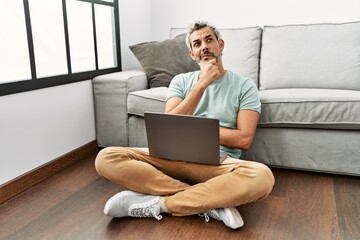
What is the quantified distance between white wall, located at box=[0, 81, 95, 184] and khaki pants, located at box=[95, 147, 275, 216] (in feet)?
1.75

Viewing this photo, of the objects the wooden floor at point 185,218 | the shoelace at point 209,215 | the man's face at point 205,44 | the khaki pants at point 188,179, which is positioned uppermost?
the man's face at point 205,44

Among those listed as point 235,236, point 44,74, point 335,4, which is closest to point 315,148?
point 235,236

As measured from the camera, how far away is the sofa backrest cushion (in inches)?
95.7

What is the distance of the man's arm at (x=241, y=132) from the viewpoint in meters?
1.59

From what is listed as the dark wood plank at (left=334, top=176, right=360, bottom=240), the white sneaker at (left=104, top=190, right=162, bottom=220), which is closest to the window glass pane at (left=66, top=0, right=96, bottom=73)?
the white sneaker at (left=104, top=190, right=162, bottom=220)

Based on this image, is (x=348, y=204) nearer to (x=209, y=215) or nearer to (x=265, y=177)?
(x=265, y=177)

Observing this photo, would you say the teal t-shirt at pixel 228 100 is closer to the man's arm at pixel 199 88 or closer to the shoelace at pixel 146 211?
the man's arm at pixel 199 88

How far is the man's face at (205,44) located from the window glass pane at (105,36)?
116cm

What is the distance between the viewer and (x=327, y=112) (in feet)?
5.94

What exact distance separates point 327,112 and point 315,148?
0.74 feet

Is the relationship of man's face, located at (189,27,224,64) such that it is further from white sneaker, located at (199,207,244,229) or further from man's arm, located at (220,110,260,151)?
white sneaker, located at (199,207,244,229)

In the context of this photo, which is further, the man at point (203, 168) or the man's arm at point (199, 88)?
→ the man's arm at point (199, 88)

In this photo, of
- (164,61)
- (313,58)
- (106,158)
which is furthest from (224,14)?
(106,158)

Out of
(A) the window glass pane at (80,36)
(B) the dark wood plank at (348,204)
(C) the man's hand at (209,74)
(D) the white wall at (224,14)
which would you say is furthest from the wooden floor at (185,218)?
(D) the white wall at (224,14)
